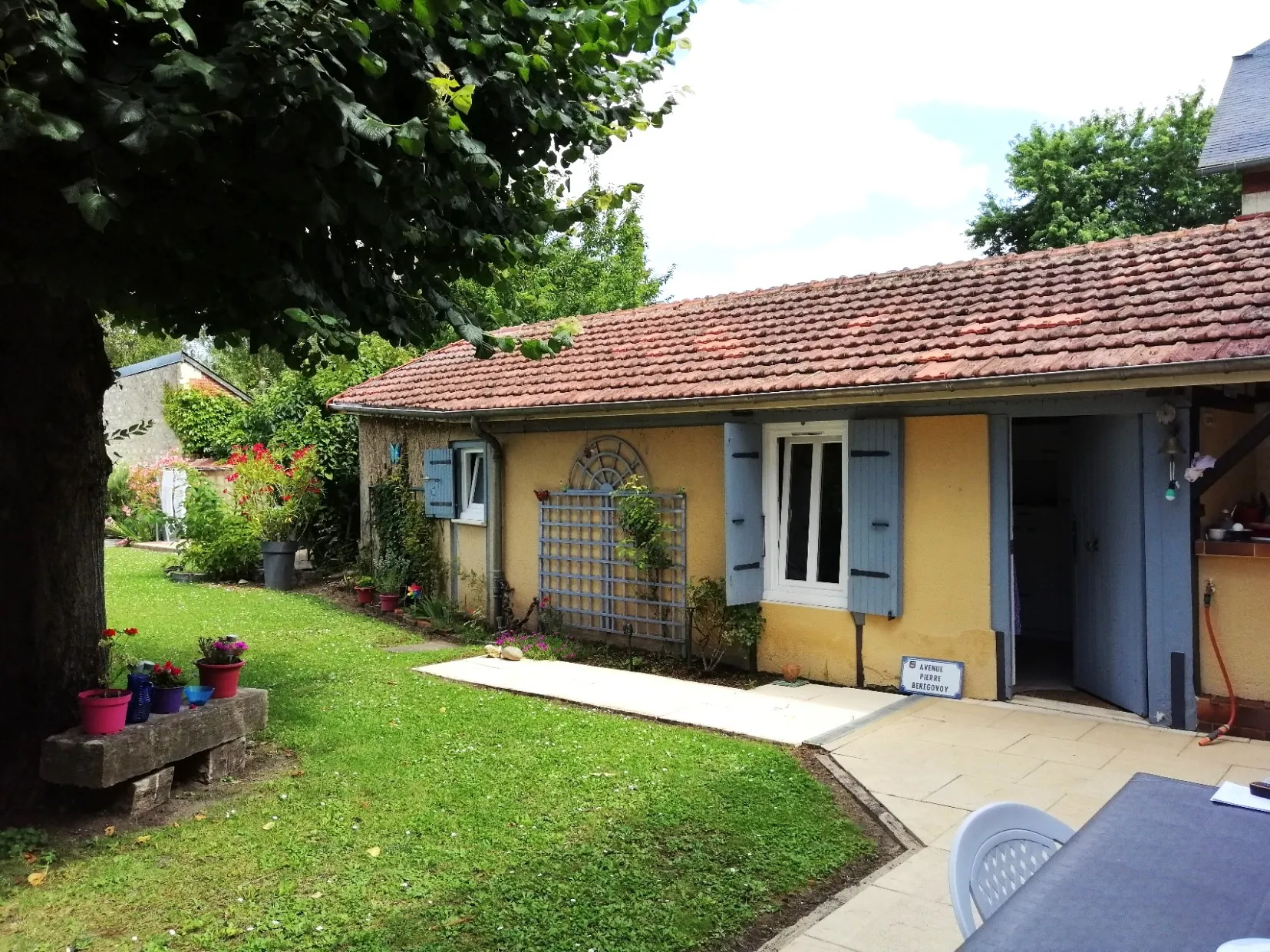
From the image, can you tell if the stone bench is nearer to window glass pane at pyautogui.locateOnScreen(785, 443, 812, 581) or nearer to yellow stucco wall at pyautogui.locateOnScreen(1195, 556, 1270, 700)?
window glass pane at pyautogui.locateOnScreen(785, 443, 812, 581)

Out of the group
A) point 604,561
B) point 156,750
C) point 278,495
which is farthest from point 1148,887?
point 278,495

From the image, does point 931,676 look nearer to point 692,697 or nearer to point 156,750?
point 692,697

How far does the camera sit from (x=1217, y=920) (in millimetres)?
1812

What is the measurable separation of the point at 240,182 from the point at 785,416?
17.1ft

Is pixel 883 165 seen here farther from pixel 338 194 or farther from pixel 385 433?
pixel 338 194

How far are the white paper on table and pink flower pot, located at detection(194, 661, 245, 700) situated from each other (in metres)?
4.85

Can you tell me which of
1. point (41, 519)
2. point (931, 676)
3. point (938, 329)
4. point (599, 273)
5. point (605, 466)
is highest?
point (599, 273)

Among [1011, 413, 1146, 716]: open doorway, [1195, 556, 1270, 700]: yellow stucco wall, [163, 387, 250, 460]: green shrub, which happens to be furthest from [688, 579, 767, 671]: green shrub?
[163, 387, 250, 460]: green shrub

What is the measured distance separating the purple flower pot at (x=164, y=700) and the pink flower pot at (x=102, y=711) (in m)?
0.28

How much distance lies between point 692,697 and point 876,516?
84.5 inches

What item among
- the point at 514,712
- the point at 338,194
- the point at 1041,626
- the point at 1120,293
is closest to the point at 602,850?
the point at 514,712

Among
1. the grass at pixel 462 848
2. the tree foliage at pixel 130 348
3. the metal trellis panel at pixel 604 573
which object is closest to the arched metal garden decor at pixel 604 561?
the metal trellis panel at pixel 604 573

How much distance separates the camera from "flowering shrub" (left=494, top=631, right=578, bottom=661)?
911cm

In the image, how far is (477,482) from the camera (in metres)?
11.4
